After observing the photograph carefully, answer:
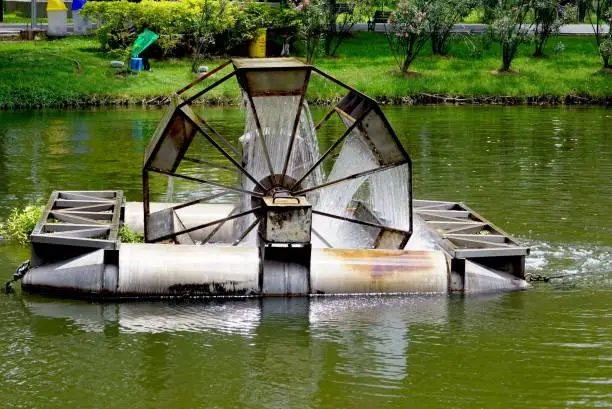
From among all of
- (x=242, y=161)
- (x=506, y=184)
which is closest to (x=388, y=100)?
(x=506, y=184)

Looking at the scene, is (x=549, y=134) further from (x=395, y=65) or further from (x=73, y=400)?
(x=73, y=400)

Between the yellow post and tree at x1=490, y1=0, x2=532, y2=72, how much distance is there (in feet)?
36.6

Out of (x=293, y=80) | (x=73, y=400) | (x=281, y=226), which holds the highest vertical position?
(x=293, y=80)

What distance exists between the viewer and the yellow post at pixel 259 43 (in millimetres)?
58250

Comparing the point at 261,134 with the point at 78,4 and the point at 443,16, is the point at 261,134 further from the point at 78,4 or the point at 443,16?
the point at 78,4

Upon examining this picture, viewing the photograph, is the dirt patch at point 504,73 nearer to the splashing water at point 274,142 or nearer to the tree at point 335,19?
the tree at point 335,19

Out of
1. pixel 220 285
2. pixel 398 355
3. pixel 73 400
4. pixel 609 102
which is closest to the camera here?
pixel 73 400

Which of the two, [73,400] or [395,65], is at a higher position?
[395,65]

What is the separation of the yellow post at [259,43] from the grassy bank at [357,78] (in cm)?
283

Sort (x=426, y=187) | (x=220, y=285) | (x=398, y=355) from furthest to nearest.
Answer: (x=426, y=187) → (x=220, y=285) → (x=398, y=355)

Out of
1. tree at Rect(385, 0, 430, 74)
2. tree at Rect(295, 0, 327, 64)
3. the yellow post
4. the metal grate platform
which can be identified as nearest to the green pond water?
the metal grate platform

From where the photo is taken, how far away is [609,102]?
53156mm

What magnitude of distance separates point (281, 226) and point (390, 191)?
3.10 meters

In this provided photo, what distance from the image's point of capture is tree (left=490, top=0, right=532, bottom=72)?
2179 inches
